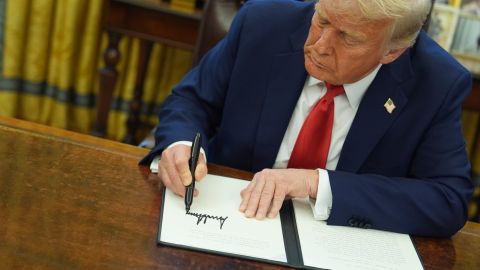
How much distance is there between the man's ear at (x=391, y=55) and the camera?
1.80 m

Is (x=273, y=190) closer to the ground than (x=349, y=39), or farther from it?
closer to the ground

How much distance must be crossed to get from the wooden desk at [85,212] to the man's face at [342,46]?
0.37 metres

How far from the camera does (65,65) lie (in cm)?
405

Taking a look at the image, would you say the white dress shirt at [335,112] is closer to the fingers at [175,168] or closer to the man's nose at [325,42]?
the man's nose at [325,42]

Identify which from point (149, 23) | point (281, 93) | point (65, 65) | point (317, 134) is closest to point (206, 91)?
point (281, 93)

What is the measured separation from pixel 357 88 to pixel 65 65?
102 inches

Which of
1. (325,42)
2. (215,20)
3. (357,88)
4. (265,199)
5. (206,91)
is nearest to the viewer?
(265,199)

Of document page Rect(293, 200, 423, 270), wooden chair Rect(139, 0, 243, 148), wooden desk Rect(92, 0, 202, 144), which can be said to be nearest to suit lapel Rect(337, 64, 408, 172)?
document page Rect(293, 200, 423, 270)

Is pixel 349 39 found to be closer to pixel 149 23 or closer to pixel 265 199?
pixel 265 199

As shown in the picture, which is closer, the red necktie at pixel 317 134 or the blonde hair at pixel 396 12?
the blonde hair at pixel 396 12

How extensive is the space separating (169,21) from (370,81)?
1789 millimetres

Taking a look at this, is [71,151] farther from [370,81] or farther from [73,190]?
[370,81]
